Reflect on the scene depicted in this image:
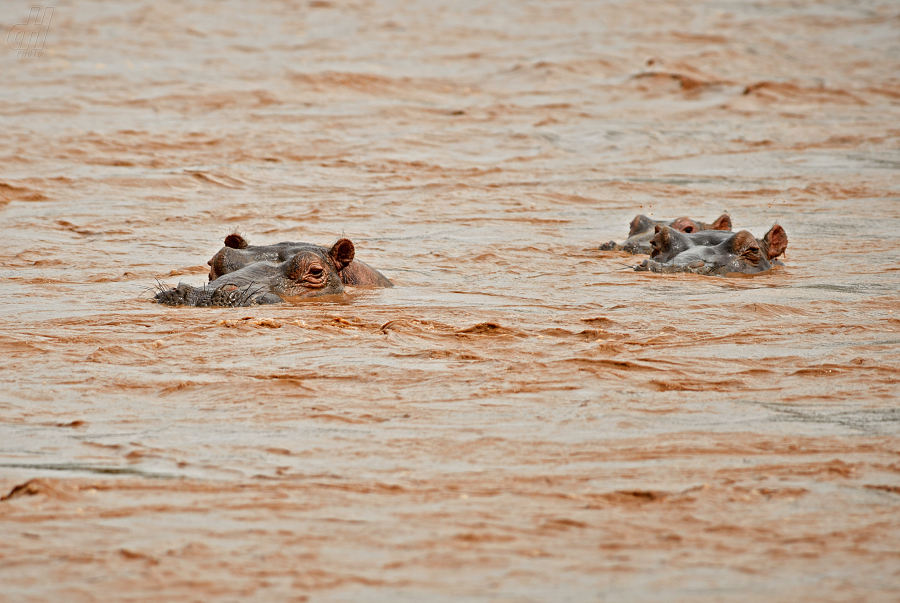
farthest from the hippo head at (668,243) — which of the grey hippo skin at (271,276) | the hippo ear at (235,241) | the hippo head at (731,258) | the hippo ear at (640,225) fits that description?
the hippo ear at (235,241)

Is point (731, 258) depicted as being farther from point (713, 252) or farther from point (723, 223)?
point (723, 223)

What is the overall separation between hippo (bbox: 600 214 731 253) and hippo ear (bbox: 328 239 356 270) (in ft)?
10.4

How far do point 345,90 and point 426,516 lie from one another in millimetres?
16919

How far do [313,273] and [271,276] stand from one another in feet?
1.08

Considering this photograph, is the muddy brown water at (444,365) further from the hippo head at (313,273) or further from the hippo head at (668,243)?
the hippo head at (668,243)

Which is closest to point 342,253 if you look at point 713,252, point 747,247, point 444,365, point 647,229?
point 444,365

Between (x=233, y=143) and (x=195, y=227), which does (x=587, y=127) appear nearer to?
(x=233, y=143)

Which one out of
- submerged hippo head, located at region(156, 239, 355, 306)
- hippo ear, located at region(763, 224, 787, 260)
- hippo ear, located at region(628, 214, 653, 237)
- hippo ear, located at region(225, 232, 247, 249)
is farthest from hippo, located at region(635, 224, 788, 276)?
hippo ear, located at region(225, 232, 247, 249)

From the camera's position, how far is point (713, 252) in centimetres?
1009

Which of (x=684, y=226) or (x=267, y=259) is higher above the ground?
(x=684, y=226)

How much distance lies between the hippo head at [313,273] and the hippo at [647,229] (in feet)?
10.7

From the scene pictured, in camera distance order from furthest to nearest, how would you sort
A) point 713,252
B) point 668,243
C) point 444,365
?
point 668,243 < point 713,252 < point 444,365

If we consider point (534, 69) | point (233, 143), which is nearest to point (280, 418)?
point (233, 143)

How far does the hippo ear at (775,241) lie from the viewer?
1027 cm
